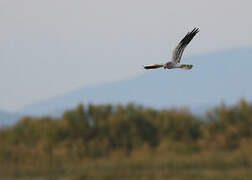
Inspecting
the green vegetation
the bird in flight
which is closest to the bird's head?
the bird in flight

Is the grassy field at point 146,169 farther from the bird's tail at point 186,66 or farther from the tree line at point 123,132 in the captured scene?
the bird's tail at point 186,66

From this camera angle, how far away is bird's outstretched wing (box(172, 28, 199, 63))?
14.4ft

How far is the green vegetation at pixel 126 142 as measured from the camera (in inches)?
608

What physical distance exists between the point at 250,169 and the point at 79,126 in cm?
687

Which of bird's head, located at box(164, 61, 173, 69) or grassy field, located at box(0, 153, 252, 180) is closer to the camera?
bird's head, located at box(164, 61, 173, 69)

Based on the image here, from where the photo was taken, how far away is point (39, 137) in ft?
63.9

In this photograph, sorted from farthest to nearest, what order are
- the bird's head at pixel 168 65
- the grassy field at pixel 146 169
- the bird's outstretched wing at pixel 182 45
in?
the grassy field at pixel 146 169 → the bird's outstretched wing at pixel 182 45 → the bird's head at pixel 168 65

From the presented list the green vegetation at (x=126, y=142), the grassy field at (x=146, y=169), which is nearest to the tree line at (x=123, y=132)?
the green vegetation at (x=126, y=142)

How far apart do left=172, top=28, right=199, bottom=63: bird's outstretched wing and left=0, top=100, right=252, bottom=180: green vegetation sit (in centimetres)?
984

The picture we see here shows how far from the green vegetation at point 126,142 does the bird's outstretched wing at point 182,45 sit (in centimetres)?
984

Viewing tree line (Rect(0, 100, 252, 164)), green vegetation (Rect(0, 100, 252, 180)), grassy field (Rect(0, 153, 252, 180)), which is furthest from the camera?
tree line (Rect(0, 100, 252, 164))

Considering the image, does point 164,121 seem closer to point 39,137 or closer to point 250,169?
point 39,137

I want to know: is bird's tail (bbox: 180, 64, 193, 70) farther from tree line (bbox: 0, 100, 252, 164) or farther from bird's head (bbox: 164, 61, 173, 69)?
tree line (bbox: 0, 100, 252, 164)

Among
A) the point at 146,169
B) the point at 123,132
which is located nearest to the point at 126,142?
the point at 123,132
